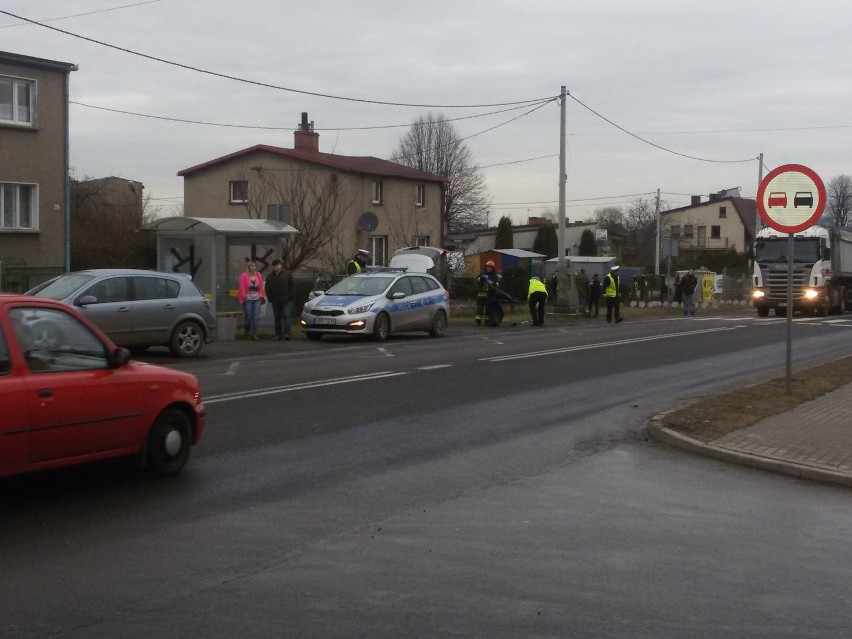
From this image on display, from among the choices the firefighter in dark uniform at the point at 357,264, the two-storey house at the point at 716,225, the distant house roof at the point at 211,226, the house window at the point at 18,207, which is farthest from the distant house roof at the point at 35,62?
the two-storey house at the point at 716,225

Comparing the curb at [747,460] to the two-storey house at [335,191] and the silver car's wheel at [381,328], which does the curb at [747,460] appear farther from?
the two-storey house at [335,191]

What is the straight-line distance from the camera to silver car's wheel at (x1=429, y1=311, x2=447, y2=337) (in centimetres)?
2625

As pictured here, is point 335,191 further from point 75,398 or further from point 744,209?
point 744,209

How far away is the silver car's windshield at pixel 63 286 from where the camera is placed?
696 inches

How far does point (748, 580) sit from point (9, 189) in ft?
94.6

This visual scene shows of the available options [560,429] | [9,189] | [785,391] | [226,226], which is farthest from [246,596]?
[9,189]

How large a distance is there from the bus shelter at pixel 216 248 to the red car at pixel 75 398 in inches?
658

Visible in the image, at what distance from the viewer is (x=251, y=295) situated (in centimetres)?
2372

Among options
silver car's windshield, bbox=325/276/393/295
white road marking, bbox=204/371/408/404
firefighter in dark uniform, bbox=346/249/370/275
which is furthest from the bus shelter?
white road marking, bbox=204/371/408/404

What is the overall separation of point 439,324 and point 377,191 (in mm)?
27768

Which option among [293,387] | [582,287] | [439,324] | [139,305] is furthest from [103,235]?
[293,387]

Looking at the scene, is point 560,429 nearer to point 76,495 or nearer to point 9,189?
point 76,495

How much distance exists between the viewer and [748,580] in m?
6.07

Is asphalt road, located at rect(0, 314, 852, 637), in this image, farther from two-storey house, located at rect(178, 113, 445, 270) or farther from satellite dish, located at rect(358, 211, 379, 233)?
two-storey house, located at rect(178, 113, 445, 270)
